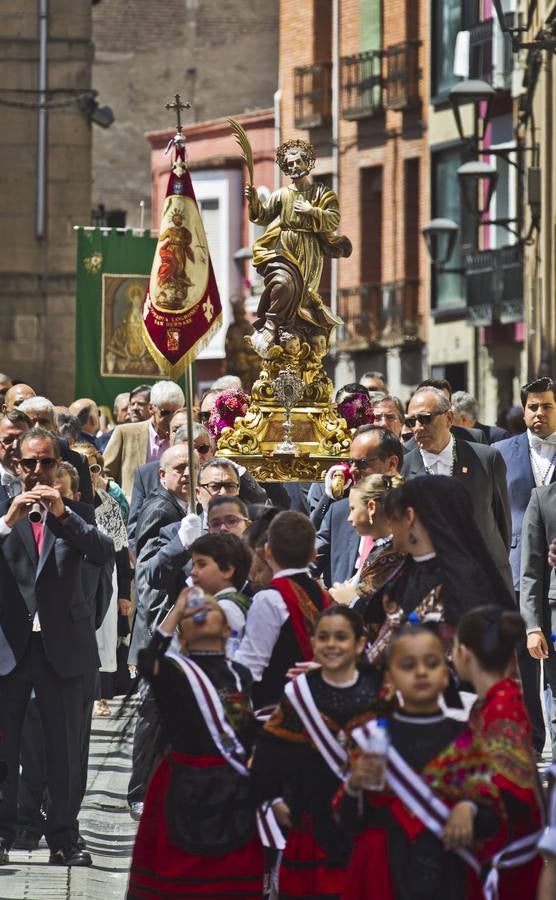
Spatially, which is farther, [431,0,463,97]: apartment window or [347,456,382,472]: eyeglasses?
[431,0,463,97]: apartment window

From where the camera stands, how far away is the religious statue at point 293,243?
15.2 metres

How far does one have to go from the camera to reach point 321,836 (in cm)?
714

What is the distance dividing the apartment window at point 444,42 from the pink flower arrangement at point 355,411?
23.3 m

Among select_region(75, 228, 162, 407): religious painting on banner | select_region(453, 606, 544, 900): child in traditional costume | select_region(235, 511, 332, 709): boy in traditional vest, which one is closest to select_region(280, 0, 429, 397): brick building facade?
select_region(75, 228, 162, 407): religious painting on banner

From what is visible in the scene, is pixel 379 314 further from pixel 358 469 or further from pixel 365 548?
pixel 365 548

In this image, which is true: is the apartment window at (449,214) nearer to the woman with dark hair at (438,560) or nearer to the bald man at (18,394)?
the bald man at (18,394)

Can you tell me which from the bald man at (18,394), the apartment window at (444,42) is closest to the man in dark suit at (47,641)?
the bald man at (18,394)

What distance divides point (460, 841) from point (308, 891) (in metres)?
1.22

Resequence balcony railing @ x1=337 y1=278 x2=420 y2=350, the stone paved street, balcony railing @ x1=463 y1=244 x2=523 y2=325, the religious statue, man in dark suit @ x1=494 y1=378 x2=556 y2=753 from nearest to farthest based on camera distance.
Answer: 1. the stone paved street
2. man in dark suit @ x1=494 y1=378 x2=556 y2=753
3. the religious statue
4. balcony railing @ x1=463 y1=244 x2=523 y2=325
5. balcony railing @ x1=337 y1=278 x2=420 y2=350

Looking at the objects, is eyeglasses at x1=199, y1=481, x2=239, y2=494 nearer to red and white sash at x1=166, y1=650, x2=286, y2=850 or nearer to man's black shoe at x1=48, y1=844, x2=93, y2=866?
man's black shoe at x1=48, y1=844, x2=93, y2=866

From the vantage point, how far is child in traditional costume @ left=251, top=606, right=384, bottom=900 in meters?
6.94

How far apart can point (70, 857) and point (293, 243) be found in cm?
642

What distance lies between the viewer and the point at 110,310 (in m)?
23.1

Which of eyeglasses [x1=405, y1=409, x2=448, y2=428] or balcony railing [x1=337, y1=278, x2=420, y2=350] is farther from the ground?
balcony railing [x1=337, y1=278, x2=420, y2=350]
